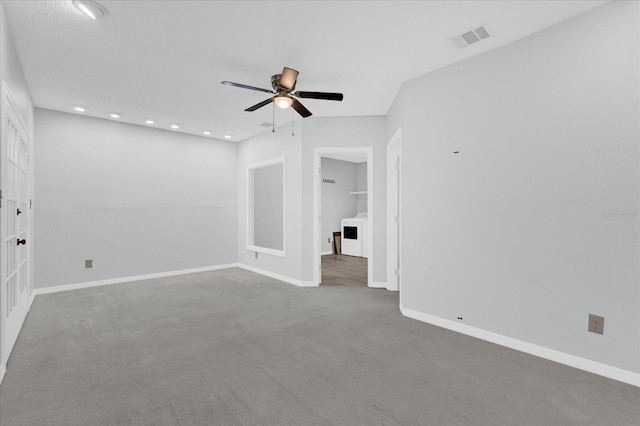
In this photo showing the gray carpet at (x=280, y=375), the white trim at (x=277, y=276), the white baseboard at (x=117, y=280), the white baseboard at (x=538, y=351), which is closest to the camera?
the gray carpet at (x=280, y=375)

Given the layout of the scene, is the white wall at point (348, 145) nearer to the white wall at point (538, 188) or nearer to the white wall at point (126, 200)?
the white wall at point (538, 188)

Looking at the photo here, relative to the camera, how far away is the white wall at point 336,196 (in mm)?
8586

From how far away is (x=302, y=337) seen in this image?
9.64ft

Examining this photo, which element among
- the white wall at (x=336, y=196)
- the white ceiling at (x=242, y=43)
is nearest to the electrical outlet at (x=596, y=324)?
the white ceiling at (x=242, y=43)

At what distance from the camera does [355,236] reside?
831 centimetres

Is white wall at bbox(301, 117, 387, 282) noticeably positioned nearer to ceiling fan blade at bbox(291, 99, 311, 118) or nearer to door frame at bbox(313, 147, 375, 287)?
door frame at bbox(313, 147, 375, 287)

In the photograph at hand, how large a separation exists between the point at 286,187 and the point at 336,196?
371cm

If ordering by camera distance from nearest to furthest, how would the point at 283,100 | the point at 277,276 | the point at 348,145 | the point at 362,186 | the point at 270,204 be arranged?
the point at 283,100, the point at 348,145, the point at 277,276, the point at 270,204, the point at 362,186

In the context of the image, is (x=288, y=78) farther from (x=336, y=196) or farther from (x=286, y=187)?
(x=336, y=196)

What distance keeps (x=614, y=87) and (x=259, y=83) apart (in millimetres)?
3277

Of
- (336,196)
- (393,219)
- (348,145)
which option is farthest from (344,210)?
(393,219)

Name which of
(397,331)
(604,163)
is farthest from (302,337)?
(604,163)

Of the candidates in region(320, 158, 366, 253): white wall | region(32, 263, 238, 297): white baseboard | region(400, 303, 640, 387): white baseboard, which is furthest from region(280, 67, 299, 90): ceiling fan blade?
region(320, 158, 366, 253): white wall

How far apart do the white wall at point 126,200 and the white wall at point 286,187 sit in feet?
1.71
